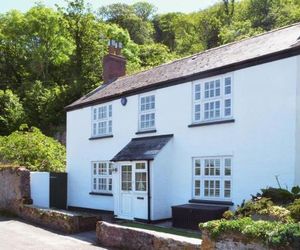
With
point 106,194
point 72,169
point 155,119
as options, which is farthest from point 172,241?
point 72,169

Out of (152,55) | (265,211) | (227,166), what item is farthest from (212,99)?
(152,55)

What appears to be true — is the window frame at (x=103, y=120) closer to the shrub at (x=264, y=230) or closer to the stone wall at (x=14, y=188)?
the stone wall at (x=14, y=188)

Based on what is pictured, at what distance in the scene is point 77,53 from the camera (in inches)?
1757

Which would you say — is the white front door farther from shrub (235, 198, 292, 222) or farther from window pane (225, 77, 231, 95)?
shrub (235, 198, 292, 222)

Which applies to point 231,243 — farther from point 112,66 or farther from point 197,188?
point 112,66

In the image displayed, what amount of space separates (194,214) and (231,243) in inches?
224

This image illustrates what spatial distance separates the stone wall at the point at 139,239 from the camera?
33.7 feet

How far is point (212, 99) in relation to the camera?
604 inches

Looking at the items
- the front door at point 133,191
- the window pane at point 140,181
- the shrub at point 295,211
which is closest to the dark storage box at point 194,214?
the front door at point 133,191

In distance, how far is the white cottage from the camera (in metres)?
13.2

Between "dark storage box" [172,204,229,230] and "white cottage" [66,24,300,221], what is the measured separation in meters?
0.45

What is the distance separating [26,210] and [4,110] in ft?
72.2

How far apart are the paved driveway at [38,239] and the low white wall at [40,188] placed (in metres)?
3.99

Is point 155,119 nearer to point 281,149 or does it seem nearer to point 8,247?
point 281,149
